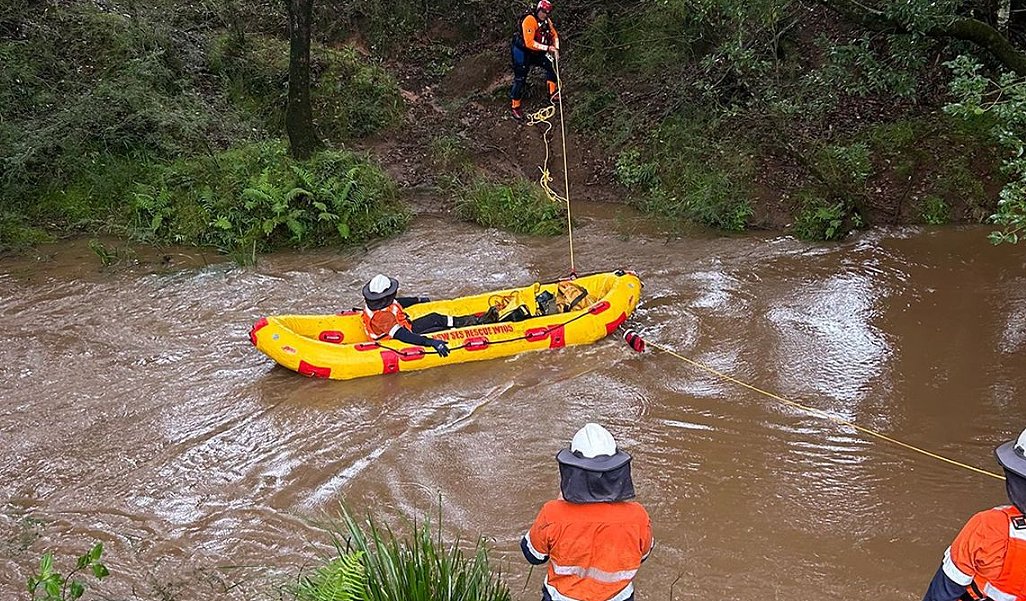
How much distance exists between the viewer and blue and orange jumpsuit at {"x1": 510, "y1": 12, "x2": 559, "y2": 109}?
39.4 ft

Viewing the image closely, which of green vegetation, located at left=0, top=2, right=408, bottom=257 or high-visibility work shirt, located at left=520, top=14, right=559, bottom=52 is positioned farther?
high-visibility work shirt, located at left=520, top=14, right=559, bottom=52

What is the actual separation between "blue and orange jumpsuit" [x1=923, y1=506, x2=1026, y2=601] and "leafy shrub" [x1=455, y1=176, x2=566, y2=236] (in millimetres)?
8614

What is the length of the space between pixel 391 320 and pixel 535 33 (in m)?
6.08

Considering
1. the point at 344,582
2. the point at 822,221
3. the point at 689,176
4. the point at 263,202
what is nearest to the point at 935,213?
the point at 822,221

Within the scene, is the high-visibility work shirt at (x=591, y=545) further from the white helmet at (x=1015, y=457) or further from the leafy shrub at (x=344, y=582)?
the white helmet at (x=1015, y=457)

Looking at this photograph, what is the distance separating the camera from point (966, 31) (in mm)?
9289

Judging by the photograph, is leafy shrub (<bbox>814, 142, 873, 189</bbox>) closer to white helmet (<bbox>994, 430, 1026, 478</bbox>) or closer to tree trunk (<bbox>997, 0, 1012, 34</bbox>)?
tree trunk (<bbox>997, 0, 1012, 34</bbox>)

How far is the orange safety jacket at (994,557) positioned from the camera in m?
3.29

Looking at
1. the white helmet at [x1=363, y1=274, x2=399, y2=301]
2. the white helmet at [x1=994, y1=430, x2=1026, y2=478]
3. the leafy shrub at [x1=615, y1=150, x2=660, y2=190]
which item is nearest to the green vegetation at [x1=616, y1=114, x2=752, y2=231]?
the leafy shrub at [x1=615, y1=150, x2=660, y2=190]

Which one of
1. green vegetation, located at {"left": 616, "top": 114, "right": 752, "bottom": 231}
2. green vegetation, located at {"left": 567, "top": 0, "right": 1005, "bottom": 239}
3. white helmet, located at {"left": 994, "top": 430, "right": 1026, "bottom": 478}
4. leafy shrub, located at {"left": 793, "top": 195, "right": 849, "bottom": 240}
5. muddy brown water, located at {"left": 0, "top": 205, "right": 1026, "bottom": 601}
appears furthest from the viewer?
green vegetation, located at {"left": 616, "top": 114, "right": 752, "bottom": 231}

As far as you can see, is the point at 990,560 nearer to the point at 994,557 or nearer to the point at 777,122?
the point at 994,557

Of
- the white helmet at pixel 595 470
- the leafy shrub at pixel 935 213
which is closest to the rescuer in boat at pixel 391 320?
the white helmet at pixel 595 470

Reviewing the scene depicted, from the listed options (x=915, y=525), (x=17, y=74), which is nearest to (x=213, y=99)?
(x=17, y=74)

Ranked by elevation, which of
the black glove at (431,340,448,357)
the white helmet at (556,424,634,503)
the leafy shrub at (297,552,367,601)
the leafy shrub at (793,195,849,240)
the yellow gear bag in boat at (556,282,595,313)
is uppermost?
the white helmet at (556,424,634,503)
